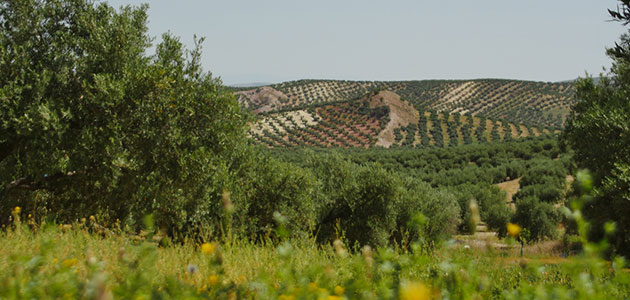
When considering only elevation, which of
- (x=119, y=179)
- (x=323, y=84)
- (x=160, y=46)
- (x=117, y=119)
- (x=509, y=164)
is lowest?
(x=509, y=164)

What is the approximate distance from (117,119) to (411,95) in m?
159

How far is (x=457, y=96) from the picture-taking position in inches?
6275

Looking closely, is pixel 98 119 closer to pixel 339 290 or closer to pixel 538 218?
pixel 339 290

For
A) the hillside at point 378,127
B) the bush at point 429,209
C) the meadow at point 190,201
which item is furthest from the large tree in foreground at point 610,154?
the hillside at point 378,127

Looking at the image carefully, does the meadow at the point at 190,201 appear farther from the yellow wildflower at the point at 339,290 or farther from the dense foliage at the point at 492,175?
the dense foliage at the point at 492,175

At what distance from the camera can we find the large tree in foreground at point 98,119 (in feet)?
33.4

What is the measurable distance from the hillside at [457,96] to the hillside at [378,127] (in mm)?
10041

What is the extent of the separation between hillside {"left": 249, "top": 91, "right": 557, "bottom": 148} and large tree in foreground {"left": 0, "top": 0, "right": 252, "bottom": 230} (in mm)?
85574

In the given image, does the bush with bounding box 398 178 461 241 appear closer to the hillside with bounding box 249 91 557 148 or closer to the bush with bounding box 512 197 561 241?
the bush with bounding box 512 197 561 241

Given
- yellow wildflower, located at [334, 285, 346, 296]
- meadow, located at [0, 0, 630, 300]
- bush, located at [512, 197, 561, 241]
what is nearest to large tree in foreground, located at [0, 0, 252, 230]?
meadow, located at [0, 0, 630, 300]

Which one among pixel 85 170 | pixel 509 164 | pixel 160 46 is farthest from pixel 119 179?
pixel 509 164

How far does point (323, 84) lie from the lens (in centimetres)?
18662

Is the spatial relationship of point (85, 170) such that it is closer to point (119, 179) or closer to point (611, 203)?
point (119, 179)

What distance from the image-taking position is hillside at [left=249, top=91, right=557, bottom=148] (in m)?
105
